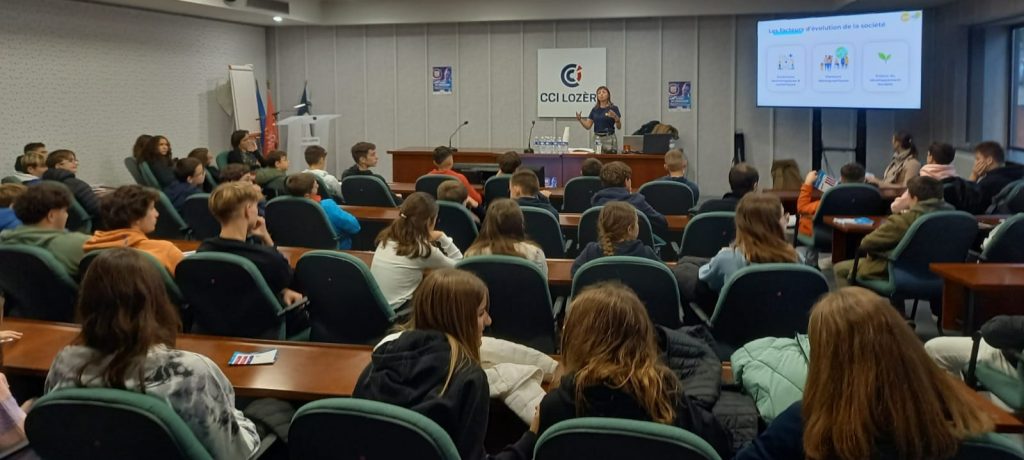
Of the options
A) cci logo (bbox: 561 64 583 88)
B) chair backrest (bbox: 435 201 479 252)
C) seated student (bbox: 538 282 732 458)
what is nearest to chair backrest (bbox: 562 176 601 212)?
chair backrest (bbox: 435 201 479 252)

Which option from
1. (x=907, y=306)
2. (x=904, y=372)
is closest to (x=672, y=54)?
(x=907, y=306)

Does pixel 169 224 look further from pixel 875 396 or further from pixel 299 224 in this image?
pixel 875 396

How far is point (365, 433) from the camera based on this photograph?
1.86 metres

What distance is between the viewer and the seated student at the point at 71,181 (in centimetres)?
697

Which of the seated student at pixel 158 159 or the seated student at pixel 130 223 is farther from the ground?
the seated student at pixel 158 159

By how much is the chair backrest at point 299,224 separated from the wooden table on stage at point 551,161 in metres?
4.25

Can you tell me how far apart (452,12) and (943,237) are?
8549mm

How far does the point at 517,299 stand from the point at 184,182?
14.6ft

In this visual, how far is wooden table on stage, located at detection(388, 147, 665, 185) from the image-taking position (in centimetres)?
977

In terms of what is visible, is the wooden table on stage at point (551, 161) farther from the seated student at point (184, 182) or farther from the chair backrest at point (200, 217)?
the chair backrest at point (200, 217)

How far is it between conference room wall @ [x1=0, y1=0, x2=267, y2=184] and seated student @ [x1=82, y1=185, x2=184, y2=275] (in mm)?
5605

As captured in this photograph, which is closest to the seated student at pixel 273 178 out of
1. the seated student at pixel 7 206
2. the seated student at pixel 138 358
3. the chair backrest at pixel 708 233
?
the seated student at pixel 7 206

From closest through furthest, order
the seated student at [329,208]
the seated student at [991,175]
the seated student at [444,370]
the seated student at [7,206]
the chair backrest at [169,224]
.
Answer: the seated student at [444,370] → the seated student at [7,206] → the seated student at [329,208] → the chair backrest at [169,224] → the seated student at [991,175]

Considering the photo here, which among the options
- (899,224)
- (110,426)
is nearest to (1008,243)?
(899,224)
